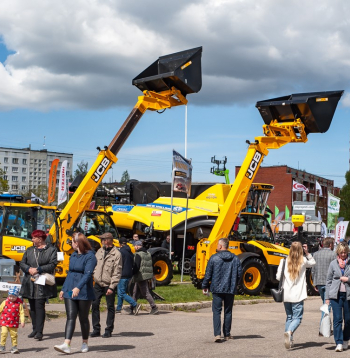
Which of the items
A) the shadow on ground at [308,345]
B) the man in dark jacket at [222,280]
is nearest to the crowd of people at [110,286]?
the man in dark jacket at [222,280]

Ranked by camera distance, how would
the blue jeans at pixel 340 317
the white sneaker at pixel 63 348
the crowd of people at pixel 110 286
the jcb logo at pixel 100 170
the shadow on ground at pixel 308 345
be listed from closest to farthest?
the white sneaker at pixel 63 348
the crowd of people at pixel 110 286
the blue jeans at pixel 340 317
the shadow on ground at pixel 308 345
the jcb logo at pixel 100 170

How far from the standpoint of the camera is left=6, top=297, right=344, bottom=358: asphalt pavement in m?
9.57

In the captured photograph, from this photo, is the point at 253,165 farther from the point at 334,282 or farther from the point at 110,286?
the point at 110,286

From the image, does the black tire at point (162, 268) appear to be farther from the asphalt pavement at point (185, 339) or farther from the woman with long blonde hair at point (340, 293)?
the woman with long blonde hair at point (340, 293)

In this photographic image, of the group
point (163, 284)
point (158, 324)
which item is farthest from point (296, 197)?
point (158, 324)

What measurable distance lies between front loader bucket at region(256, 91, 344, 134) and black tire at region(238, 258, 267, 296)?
172 inches

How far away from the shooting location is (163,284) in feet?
68.1

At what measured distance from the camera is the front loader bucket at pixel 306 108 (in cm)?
1869

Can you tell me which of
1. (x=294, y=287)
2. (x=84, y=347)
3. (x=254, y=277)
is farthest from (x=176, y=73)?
(x=84, y=347)

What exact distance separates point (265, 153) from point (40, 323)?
10.8 meters

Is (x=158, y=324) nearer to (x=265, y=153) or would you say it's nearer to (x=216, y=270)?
(x=216, y=270)

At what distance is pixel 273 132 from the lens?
1964 centimetres

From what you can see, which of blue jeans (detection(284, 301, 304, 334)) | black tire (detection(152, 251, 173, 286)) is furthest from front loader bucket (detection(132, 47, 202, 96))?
blue jeans (detection(284, 301, 304, 334))

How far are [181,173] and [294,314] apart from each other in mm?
12444
